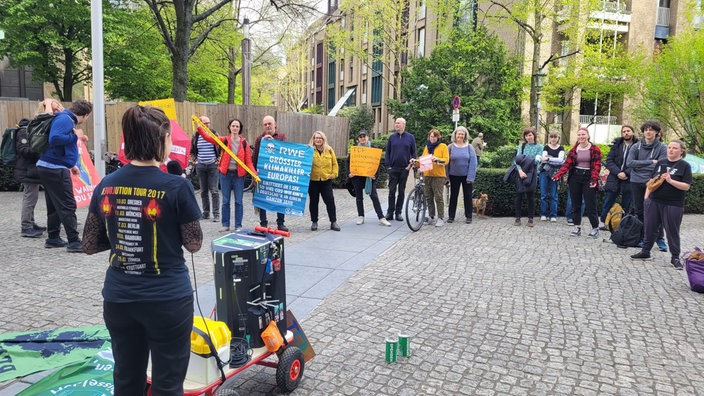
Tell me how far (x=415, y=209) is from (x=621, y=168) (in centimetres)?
371

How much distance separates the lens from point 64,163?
718 cm

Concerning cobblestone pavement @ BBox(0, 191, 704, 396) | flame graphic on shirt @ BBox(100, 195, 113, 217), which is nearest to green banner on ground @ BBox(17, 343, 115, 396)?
cobblestone pavement @ BBox(0, 191, 704, 396)

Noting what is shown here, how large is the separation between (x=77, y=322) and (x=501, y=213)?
965cm

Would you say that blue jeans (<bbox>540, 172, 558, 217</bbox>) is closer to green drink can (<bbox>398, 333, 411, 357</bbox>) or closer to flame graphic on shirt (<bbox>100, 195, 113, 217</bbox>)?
green drink can (<bbox>398, 333, 411, 357</bbox>)

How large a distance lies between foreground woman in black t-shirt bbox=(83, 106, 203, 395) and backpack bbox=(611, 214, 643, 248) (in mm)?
7943

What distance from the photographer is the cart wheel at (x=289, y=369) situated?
Result: 3.50 m

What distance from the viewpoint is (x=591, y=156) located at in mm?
9453

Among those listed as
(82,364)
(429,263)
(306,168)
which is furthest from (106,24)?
(82,364)

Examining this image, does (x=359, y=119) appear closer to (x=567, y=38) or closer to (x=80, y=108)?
(x=567, y=38)

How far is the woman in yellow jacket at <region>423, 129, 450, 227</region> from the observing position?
10.2m

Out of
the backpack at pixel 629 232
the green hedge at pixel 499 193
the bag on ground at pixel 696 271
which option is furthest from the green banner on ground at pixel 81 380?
the green hedge at pixel 499 193

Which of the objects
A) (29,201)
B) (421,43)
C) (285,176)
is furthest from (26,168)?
(421,43)

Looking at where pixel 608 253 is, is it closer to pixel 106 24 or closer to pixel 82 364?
pixel 82 364

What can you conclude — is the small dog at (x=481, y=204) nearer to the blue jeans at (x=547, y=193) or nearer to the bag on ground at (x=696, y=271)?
the blue jeans at (x=547, y=193)
